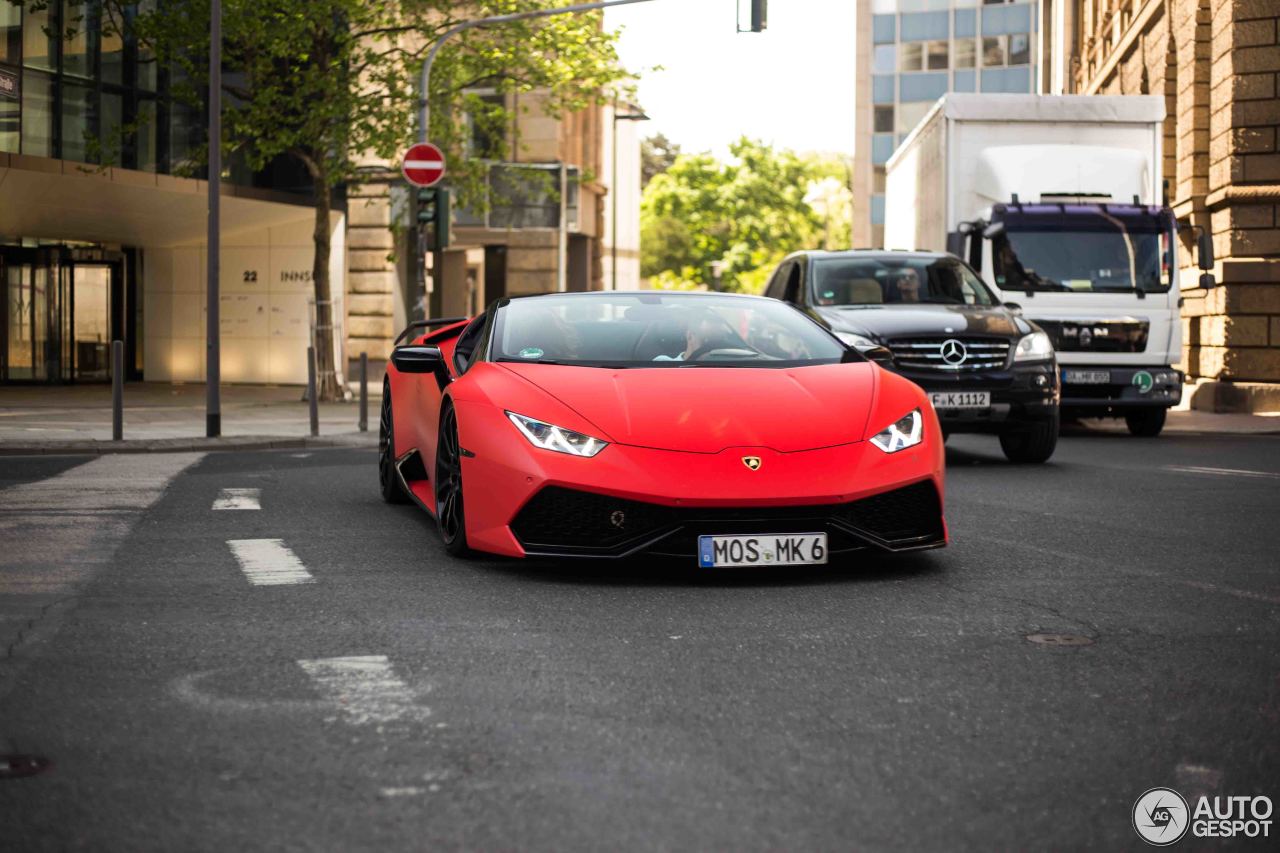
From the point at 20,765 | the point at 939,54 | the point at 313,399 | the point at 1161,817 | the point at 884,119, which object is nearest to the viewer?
the point at 1161,817

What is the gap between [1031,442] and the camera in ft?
45.8

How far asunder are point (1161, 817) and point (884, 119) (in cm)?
7026

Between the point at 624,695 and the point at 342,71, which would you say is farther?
the point at 342,71

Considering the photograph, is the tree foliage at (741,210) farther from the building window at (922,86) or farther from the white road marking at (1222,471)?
the white road marking at (1222,471)

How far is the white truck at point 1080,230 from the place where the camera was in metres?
18.1

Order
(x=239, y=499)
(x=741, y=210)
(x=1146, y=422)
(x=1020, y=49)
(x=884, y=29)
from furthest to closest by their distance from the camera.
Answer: (x=741, y=210) → (x=884, y=29) → (x=1020, y=49) → (x=1146, y=422) → (x=239, y=499)

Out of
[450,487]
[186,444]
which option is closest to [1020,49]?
[186,444]

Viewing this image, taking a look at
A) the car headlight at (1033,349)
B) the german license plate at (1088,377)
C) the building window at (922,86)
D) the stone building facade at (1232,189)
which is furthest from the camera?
the building window at (922,86)

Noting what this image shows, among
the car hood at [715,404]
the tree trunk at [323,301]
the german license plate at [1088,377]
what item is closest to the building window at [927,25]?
the tree trunk at [323,301]

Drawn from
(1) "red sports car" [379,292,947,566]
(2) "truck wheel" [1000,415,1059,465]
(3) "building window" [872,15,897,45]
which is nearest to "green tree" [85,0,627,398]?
(2) "truck wheel" [1000,415,1059,465]

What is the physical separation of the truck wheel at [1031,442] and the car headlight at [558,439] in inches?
294

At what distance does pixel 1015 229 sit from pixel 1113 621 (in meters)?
12.6

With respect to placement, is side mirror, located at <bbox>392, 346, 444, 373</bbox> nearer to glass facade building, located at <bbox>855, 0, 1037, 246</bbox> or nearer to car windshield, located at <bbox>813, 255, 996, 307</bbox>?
car windshield, located at <bbox>813, 255, 996, 307</bbox>

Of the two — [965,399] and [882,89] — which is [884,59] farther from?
[965,399]
